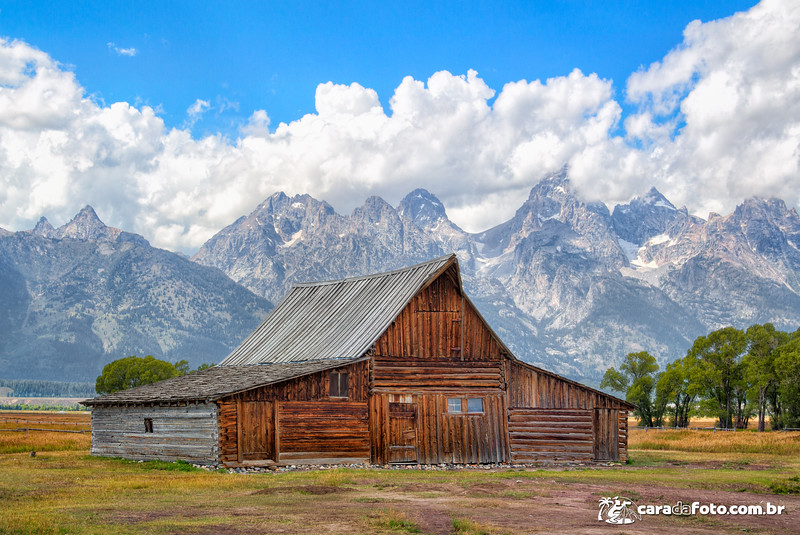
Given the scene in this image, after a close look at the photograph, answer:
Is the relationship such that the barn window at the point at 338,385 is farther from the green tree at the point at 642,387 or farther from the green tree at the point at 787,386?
the green tree at the point at 642,387

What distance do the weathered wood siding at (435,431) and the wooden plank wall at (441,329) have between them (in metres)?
2.00

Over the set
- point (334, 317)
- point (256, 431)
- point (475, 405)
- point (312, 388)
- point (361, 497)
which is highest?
point (334, 317)

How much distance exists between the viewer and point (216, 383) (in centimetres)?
3828

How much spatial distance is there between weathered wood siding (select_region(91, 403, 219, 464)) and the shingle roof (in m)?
0.59

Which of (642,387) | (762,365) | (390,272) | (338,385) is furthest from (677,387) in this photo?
(338,385)

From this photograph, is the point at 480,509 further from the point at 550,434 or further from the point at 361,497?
the point at 550,434

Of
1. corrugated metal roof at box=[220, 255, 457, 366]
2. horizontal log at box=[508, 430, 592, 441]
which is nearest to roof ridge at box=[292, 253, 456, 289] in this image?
corrugated metal roof at box=[220, 255, 457, 366]

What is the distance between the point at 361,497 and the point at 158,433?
1848 cm

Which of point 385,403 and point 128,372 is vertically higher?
point 385,403

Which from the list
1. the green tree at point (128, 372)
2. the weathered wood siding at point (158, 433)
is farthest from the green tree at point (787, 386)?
the green tree at point (128, 372)

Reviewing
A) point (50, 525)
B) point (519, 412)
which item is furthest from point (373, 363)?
point (50, 525)

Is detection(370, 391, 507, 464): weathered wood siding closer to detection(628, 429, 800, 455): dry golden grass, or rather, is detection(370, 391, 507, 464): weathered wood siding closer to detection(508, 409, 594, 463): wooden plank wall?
detection(508, 409, 594, 463): wooden plank wall

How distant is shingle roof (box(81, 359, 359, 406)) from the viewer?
3466 cm

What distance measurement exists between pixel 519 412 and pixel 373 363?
7908 millimetres
